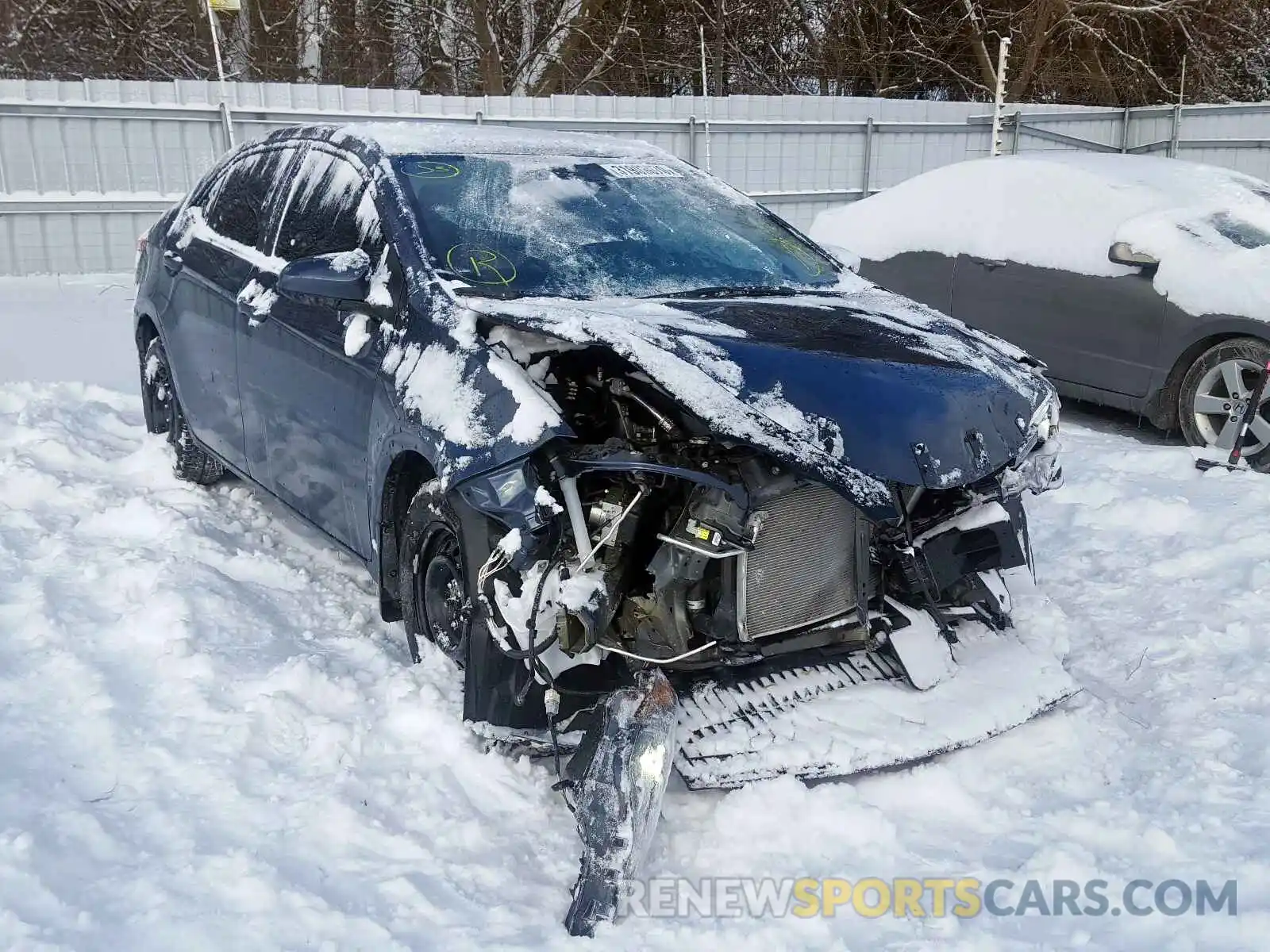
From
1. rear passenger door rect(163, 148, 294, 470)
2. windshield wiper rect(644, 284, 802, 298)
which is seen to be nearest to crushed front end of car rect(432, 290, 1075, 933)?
windshield wiper rect(644, 284, 802, 298)

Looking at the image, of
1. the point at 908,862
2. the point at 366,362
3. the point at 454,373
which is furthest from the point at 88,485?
the point at 908,862

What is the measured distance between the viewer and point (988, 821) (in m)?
2.89

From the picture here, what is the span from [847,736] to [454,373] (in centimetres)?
143

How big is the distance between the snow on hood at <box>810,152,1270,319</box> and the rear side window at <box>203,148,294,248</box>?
4455mm

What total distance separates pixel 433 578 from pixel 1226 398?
4639 millimetres

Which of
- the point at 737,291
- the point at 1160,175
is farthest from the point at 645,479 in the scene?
the point at 1160,175

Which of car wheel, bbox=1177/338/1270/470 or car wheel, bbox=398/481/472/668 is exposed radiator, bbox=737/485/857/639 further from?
car wheel, bbox=1177/338/1270/470

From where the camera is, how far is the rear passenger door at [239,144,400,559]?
138 inches

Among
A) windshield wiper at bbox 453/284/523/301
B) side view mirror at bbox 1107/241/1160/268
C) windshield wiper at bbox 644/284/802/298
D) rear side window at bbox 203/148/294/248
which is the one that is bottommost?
side view mirror at bbox 1107/241/1160/268

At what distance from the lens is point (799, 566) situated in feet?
9.99

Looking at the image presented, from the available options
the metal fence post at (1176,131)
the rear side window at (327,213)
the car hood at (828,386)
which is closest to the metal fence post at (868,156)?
the metal fence post at (1176,131)

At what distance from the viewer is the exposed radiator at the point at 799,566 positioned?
9.76 feet

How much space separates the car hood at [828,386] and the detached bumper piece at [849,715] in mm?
594

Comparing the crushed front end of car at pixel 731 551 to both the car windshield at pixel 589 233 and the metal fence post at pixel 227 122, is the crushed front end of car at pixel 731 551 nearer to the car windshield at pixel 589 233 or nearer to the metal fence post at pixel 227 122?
the car windshield at pixel 589 233
